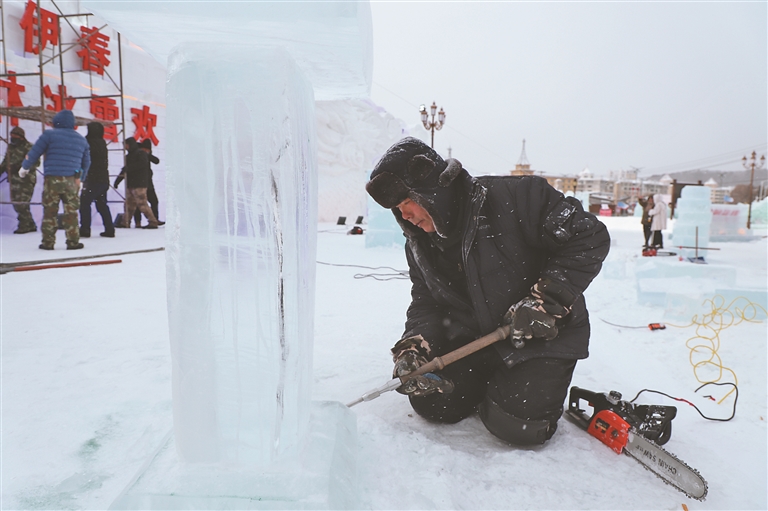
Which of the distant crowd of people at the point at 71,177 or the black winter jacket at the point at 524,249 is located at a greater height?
the distant crowd of people at the point at 71,177

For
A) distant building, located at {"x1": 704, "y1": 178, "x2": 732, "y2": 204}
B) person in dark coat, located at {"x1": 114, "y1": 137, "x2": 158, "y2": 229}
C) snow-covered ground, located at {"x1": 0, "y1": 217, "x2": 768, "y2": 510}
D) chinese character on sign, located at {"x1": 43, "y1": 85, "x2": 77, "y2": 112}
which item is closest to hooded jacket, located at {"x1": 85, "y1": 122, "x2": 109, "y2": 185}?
person in dark coat, located at {"x1": 114, "y1": 137, "x2": 158, "y2": 229}

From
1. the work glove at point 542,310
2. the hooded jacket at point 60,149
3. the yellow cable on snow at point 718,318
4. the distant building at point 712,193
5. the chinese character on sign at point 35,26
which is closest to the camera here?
the work glove at point 542,310

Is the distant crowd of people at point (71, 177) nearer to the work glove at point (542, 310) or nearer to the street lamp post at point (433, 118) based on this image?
the work glove at point (542, 310)

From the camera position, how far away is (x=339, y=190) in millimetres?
16109

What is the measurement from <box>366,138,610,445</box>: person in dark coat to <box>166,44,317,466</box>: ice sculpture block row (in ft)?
1.77

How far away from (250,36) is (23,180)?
7.29 meters

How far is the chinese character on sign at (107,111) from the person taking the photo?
7.95 meters

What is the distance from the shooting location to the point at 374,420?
169 cm

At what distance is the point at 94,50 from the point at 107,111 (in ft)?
3.37

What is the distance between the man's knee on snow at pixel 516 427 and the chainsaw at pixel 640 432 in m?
0.17

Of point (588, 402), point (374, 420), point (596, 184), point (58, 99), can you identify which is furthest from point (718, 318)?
point (596, 184)

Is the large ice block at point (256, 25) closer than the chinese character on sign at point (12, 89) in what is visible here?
Yes

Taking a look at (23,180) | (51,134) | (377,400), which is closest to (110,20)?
(377,400)

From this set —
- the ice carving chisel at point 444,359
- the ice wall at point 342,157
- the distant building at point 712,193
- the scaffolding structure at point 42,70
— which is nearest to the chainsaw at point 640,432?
the ice carving chisel at point 444,359
